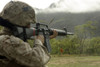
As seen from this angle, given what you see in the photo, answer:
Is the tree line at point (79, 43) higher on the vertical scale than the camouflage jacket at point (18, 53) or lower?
lower

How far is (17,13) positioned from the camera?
2.30 metres

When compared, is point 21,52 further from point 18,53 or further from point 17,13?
point 17,13

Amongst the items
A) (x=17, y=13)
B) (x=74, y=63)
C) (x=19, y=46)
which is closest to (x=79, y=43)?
(x=74, y=63)

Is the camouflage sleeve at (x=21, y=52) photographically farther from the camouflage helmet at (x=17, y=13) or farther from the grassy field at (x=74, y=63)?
the grassy field at (x=74, y=63)

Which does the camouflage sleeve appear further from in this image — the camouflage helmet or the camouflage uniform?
the camouflage helmet

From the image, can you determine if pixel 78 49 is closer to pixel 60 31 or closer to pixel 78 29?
pixel 78 29

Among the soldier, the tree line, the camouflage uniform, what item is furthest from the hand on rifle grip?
the tree line

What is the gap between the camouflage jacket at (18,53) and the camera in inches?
84.7

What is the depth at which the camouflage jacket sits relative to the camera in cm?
215

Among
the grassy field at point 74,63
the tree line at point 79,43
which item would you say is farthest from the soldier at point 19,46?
the tree line at point 79,43

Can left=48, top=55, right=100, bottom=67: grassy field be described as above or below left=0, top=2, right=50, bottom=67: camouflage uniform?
below

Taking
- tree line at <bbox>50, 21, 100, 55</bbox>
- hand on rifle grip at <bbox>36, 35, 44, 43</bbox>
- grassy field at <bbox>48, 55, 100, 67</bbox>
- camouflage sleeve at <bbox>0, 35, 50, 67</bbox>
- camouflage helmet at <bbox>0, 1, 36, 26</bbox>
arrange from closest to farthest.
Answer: camouflage sleeve at <bbox>0, 35, 50, 67</bbox>
camouflage helmet at <bbox>0, 1, 36, 26</bbox>
hand on rifle grip at <bbox>36, 35, 44, 43</bbox>
grassy field at <bbox>48, 55, 100, 67</bbox>
tree line at <bbox>50, 21, 100, 55</bbox>

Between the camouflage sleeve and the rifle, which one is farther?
the rifle

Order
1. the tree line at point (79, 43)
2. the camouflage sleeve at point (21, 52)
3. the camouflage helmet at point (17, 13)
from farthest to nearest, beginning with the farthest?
the tree line at point (79, 43)
the camouflage helmet at point (17, 13)
the camouflage sleeve at point (21, 52)
